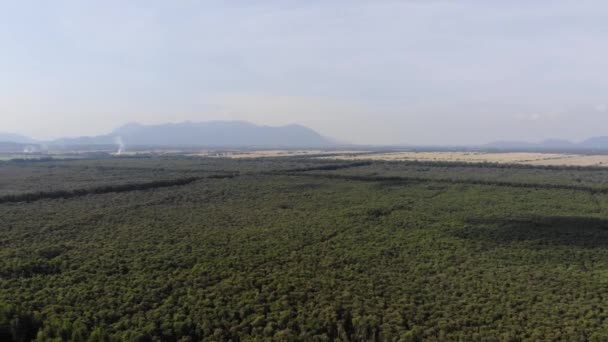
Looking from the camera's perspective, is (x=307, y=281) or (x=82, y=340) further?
(x=307, y=281)

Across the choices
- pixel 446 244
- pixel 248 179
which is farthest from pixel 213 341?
pixel 248 179

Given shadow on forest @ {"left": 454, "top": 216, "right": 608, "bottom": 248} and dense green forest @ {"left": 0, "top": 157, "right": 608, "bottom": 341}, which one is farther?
shadow on forest @ {"left": 454, "top": 216, "right": 608, "bottom": 248}

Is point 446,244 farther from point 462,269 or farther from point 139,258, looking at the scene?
point 139,258

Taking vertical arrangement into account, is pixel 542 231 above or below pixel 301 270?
above

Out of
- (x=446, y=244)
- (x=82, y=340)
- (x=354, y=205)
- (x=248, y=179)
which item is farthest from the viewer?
(x=248, y=179)

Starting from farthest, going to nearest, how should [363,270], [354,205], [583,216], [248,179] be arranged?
[248,179]
[354,205]
[583,216]
[363,270]
